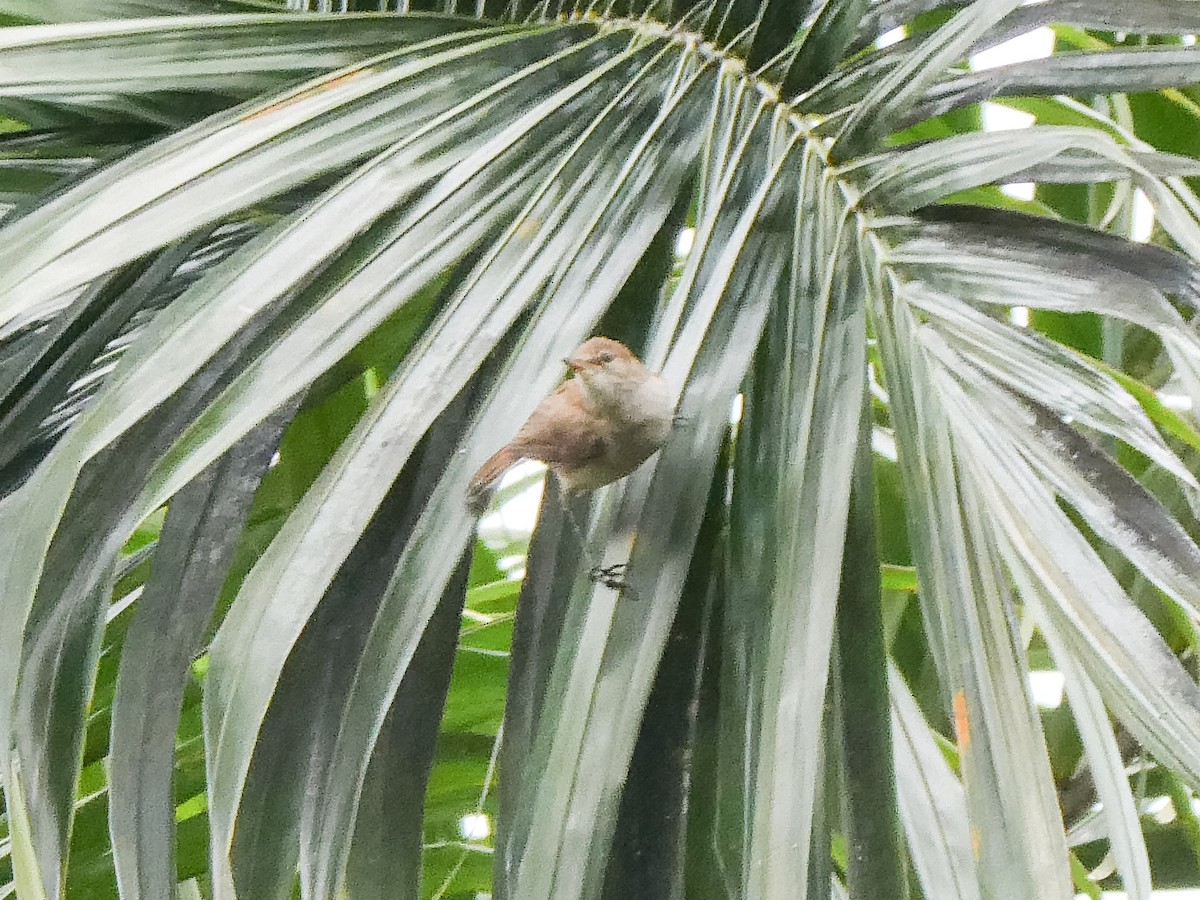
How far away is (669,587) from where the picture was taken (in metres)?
0.38

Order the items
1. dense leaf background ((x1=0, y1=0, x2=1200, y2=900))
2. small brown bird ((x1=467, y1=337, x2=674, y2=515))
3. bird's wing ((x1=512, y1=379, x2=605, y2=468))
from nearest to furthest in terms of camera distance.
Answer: dense leaf background ((x1=0, y1=0, x2=1200, y2=900)) < small brown bird ((x1=467, y1=337, x2=674, y2=515)) < bird's wing ((x1=512, y1=379, x2=605, y2=468))

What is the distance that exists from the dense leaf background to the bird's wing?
8 cm

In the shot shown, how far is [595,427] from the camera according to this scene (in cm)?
59

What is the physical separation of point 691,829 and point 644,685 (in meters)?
0.07

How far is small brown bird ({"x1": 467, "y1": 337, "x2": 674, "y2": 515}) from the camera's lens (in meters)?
0.44

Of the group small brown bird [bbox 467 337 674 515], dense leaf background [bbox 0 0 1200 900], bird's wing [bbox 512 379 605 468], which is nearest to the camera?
dense leaf background [bbox 0 0 1200 900]

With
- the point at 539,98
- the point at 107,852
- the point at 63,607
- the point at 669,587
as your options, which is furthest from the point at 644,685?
the point at 107,852

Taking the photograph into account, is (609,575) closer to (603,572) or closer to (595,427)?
(603,572)

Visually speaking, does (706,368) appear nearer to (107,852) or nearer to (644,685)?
(644,685)

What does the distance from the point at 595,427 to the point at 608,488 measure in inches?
3.7

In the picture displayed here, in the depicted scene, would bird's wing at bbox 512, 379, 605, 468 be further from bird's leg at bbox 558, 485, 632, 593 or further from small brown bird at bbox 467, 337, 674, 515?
bird's leg at bbox 558, 485, 632, 593

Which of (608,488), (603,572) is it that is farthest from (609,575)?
(608,488)

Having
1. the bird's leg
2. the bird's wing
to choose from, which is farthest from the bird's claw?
the bird's wing

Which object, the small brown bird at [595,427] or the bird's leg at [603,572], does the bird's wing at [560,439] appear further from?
the bird's leg at [603,572]
